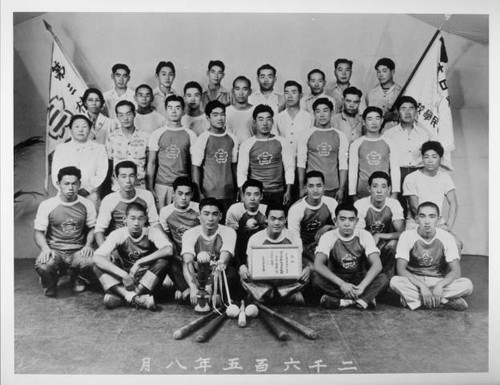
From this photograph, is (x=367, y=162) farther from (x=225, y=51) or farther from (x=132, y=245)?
(x=132, y=245)

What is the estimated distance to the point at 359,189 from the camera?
10.5ft

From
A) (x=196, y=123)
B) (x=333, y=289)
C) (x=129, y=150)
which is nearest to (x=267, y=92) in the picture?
(x=196, y=123)

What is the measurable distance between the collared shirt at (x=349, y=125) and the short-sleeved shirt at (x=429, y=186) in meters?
0.40

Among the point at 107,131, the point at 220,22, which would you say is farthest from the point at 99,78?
the point at 220,22

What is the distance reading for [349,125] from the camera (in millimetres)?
3221

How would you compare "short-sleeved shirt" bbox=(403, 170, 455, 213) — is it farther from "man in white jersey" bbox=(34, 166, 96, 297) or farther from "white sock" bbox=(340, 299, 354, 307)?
"man in white jersey" bbox=(34, 166, 96, 297)

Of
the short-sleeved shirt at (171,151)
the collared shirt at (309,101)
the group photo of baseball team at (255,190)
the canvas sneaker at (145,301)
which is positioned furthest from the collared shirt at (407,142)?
the canvas sneaker at (145,301)

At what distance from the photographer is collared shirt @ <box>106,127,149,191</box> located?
3.17 m

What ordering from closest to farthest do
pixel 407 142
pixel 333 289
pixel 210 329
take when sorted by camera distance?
pixel 210 329
pixel 333 289
pixel 407 142

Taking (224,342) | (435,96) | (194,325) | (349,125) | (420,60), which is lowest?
(224,342)

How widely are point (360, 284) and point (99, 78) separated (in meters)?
1.93

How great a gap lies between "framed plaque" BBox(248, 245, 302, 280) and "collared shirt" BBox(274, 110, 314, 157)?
0.59 meters

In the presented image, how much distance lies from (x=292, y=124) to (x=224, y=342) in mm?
1307

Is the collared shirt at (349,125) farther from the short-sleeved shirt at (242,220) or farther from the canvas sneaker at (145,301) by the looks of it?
the canvas sneaker at (145,301)
